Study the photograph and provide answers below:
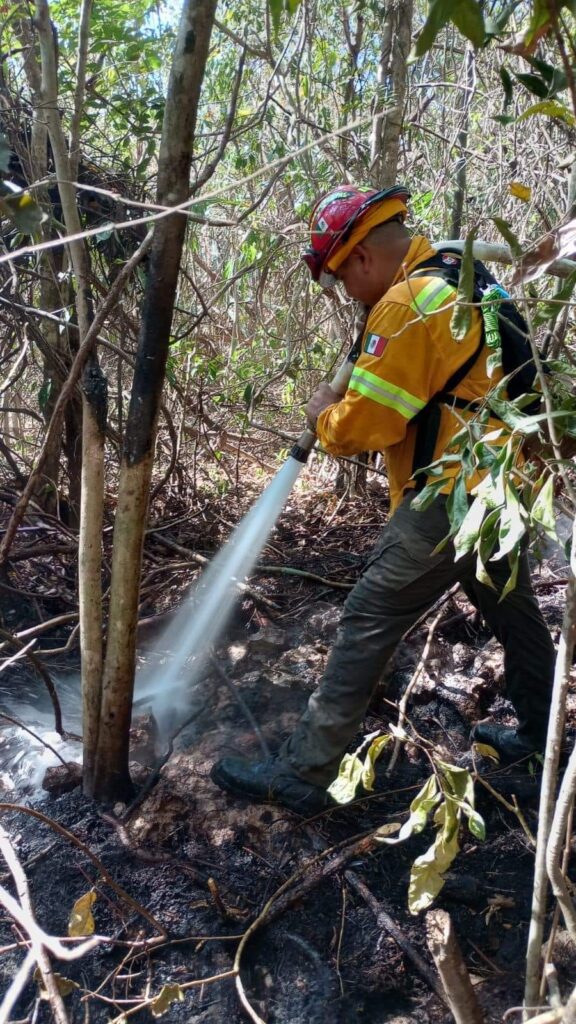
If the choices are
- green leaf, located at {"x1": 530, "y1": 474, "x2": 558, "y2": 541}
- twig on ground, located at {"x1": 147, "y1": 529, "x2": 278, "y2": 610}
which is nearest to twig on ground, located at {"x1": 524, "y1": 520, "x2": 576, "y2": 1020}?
green leaf, located at {"x1": 530, "y1": 474, "x2": 558, "y2": 541}

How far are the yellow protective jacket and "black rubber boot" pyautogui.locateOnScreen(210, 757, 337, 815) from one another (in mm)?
1212

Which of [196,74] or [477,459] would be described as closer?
[477,459]

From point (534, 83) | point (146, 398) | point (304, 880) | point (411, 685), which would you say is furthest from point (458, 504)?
point (411, 685)

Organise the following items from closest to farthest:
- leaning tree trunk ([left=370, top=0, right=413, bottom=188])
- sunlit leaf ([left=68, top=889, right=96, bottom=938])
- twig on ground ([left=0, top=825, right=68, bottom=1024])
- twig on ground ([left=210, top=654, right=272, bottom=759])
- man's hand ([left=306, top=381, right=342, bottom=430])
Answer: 1. twig on ground ([left=0, top=825, right=68, bottom=1024])
2. sunlit leaf ([left=68, top=889, right=96, bottom=938])
3. man's hand ([left=306, top=381, right=342, bottom=430])
4. twig on ground ([left=210, top=654, right=272, bottom=759])
5. leaning tree trunk ([left=370, top=0, right=413, bottom=188])

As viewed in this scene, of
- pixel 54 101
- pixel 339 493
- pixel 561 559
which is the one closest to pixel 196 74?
pixel 54 101

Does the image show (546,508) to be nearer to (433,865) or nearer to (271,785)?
(433,865)

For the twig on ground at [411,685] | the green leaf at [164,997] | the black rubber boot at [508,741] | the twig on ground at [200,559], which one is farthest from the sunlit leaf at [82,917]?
the twig on ground at [200,559]

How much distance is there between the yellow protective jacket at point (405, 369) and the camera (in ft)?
7.54

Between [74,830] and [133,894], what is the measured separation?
0.33 metres

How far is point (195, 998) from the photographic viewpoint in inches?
83.4

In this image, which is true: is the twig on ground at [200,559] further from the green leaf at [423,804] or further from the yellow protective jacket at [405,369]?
the green leaf at [423,804]

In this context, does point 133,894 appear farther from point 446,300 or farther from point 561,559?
point 561,559

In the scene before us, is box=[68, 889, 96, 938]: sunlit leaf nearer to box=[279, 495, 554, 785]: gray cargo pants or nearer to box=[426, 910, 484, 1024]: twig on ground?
box=[426, 910, 484, 1024]: twig on ground

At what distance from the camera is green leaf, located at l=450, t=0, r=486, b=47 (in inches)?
45.3
